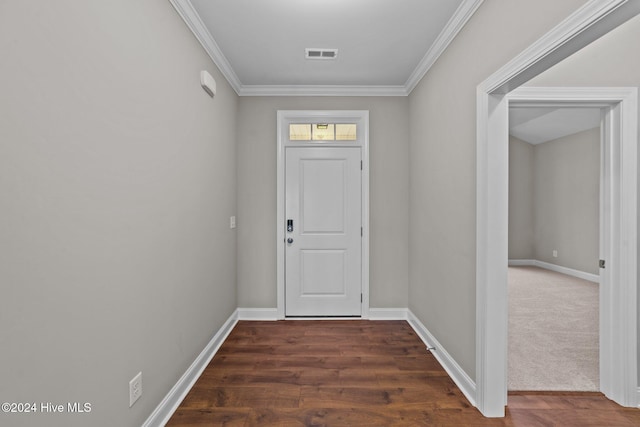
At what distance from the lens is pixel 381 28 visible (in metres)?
2.35

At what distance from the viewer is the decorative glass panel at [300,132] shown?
3.54 meters

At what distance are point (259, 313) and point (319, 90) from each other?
106 inches

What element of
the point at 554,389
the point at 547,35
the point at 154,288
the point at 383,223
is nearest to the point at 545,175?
the point at 383,223

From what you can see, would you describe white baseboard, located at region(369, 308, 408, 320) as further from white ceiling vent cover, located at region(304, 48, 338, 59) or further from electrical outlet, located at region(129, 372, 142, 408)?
white ceiling vent cover, located at region(304, 48, 338, 59)

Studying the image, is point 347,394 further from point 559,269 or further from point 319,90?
point 559,269

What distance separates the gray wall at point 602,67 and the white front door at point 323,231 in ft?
6.25

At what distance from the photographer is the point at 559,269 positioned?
20.3 feet

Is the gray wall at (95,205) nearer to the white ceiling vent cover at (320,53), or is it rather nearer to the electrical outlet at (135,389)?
the electrical outlet at (135,389)

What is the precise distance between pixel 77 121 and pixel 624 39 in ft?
10.4

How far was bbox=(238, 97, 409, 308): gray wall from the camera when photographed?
350 centimetres

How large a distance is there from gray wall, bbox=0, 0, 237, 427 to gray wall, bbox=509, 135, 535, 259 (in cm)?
718

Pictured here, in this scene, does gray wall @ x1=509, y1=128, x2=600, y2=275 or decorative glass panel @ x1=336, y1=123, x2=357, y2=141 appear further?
gray wall @ x1=509, y1=128, x2=600, y2=275

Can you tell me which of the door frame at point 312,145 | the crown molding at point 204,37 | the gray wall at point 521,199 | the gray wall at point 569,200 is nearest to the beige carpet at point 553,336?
the gray wall at point 569,200

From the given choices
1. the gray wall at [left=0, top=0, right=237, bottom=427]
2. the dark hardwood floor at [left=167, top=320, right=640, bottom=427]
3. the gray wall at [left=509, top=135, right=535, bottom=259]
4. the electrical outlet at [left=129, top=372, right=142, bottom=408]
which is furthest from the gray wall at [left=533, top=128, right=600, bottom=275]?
the electrical outlet at [left=129, top=372, right=142, bottom=408]
